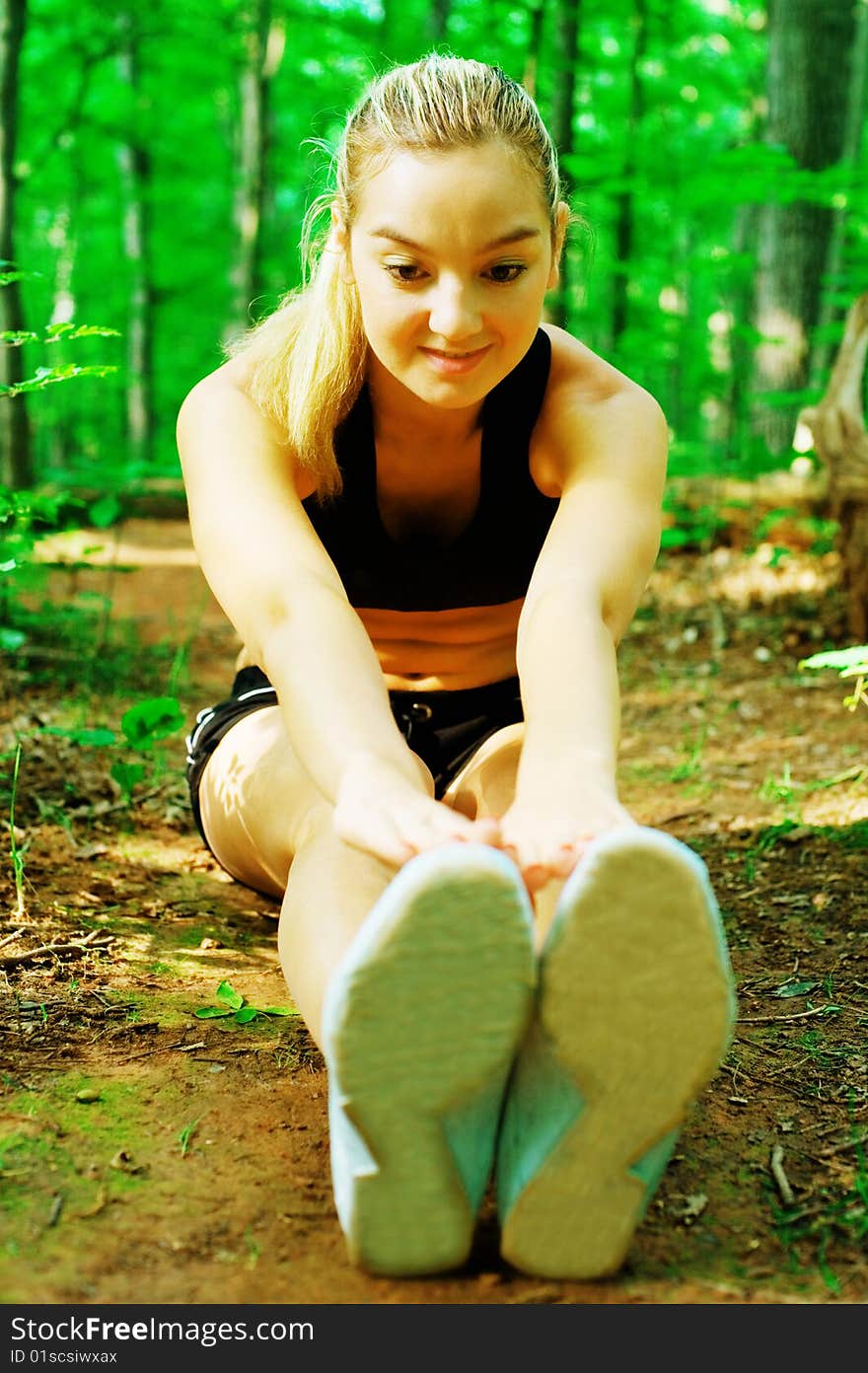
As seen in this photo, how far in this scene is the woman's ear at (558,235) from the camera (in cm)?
190

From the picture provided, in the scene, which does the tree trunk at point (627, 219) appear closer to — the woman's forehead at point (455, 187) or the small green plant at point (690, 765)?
the small green plant at point (690, 765)

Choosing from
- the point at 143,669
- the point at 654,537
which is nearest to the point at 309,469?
the point at 654,537

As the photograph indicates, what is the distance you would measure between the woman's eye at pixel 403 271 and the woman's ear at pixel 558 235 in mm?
279

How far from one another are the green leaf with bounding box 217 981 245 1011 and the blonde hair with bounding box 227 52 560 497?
90cm

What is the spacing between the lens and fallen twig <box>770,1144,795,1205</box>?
4.94 feet

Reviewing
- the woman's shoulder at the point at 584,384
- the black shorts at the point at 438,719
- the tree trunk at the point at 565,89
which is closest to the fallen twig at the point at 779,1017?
the black shorts at the point at 438,719

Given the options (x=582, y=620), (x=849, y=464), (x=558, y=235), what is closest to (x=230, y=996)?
(x=582, y=620)

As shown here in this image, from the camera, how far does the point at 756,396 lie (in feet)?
20.0

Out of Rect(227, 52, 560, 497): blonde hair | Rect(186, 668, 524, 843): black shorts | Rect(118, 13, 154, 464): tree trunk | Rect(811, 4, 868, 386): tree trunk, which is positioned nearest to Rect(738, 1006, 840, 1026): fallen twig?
Rect(186, 668, 524, 843): black shorts

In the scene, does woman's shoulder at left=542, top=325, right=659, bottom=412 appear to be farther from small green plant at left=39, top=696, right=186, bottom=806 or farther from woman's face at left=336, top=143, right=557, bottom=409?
small green plant at left=39, top=696, right=186, bottom=806

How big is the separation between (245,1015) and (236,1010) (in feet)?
0.09

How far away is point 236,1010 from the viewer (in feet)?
6.59
